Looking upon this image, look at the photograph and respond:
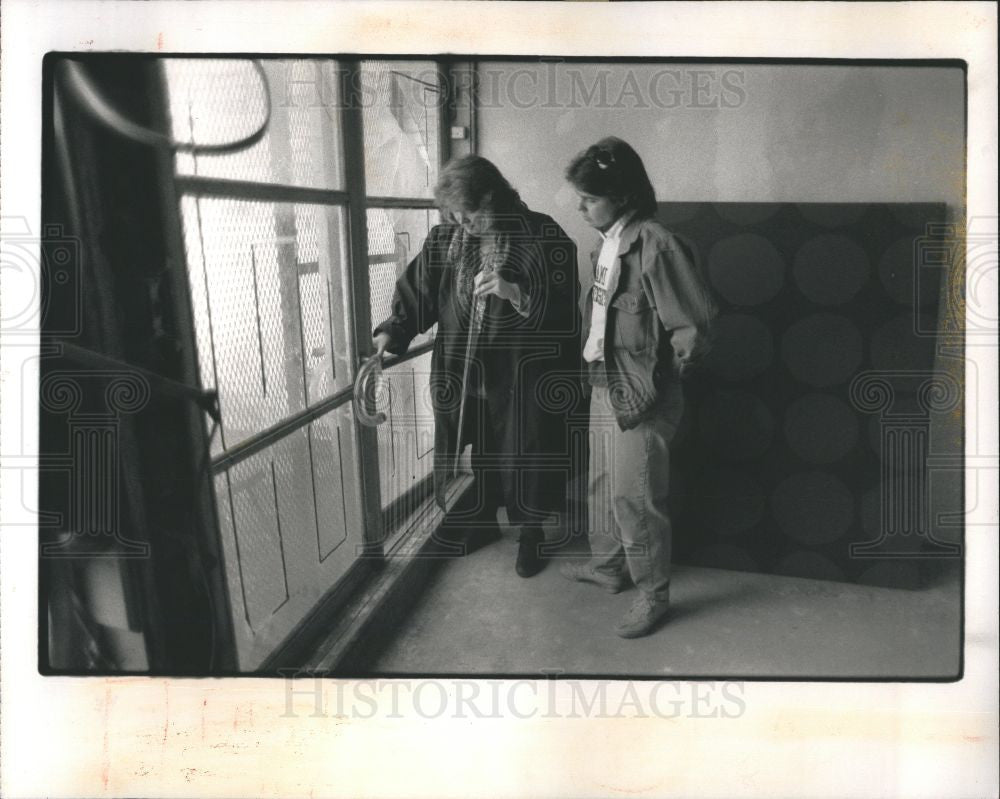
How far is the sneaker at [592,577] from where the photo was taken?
127 cm

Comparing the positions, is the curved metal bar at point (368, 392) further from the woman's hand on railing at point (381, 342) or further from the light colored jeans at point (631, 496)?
the light colored jeans at point (631, 496)

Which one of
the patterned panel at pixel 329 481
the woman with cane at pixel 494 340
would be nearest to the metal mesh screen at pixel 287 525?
the patterned panel at pixel 329 481

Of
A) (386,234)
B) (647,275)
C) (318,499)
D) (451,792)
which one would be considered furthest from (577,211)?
(451,792)

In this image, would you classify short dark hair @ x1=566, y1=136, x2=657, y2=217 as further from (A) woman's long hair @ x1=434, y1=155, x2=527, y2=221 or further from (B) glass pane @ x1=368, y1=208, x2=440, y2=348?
(B) glass pane @ x1=368, y1=208, x2=440, y2=348

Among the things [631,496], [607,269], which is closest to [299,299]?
[607,269]

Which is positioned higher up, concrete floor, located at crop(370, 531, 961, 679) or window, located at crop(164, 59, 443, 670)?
window, located at crop(164, 59, 443, 670)

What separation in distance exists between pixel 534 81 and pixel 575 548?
70cm

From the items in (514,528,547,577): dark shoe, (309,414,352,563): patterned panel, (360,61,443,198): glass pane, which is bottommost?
(514,528,547,577): dark shoe

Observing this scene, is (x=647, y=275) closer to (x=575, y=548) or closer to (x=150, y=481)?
(x=575, y=548)

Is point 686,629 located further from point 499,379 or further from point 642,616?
point 499,379

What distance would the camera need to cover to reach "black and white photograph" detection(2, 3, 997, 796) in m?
1.24

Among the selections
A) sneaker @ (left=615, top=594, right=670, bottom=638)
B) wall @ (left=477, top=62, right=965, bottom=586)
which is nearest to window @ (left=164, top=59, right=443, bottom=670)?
wall @ (left=477, top=62, right=965, bottom=586)

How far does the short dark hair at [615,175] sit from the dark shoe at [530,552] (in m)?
0.50

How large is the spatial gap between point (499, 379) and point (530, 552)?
0.88ft
